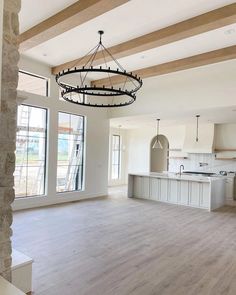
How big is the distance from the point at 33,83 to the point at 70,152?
2426 mm

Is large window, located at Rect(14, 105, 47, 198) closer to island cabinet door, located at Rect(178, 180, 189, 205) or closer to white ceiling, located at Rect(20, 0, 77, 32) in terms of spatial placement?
white ceiling, located at Rect(20, 0, 77, 32)

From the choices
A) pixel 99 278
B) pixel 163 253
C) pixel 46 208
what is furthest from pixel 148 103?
pixel 99 278

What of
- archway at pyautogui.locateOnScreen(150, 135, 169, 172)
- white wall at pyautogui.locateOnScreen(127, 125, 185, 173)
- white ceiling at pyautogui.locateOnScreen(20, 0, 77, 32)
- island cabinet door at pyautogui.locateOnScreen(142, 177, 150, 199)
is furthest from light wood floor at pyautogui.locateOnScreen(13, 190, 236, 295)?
archway at pyautogui.locateOnScreen(150, 135, 169, 172)

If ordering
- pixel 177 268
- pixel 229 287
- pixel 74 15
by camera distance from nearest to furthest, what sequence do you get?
pixel 229 287 → pixel 177 268 → pixel 74 15

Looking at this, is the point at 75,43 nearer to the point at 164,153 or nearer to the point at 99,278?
A: the point at 99,278

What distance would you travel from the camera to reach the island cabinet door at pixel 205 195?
7418mm

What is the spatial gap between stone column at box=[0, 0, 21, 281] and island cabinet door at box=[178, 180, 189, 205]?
6536 millimetres

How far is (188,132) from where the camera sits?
10719 millimetres

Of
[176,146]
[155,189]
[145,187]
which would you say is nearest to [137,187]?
[145,187]

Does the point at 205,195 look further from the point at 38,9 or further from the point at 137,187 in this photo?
the point at 38,9

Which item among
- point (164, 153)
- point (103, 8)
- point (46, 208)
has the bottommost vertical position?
point (46, 208)

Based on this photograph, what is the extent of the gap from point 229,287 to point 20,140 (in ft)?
19.3

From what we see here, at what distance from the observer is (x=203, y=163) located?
416 inches

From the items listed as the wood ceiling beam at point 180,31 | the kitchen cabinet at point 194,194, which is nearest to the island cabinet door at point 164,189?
the kitchen cabinet at point 194,194
